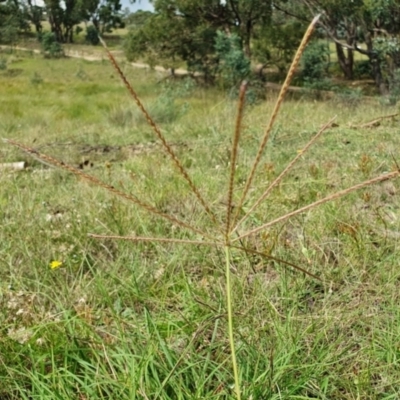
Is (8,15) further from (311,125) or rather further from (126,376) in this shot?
(126,376)

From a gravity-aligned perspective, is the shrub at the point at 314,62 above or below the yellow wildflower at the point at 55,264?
above

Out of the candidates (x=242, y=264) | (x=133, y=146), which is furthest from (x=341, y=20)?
(x=242, y=264)

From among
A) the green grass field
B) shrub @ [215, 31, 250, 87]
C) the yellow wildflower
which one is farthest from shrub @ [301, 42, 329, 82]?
the yellow wildflower

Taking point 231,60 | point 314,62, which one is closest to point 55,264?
point 231,60

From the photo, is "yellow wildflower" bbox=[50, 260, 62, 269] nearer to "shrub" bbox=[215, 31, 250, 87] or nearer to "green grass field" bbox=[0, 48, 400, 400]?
"green grass field" bbox=[0, 48, 400, 400]

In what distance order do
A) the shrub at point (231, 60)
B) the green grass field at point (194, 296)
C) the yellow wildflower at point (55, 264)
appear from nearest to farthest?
1. the green grass field at point (194, 296)
2. the yellow wildflower at point (55, 264)
3. the shrub at point (231, 60)

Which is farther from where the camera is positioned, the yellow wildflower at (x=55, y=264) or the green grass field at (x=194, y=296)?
the yellow wildflower at (x=55, y=264)

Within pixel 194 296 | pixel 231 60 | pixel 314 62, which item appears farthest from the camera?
pixel 314 62

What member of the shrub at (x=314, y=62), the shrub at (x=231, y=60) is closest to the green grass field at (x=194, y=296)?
the shrub at (x=231, y=60)

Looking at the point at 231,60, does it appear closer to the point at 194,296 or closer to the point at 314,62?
the point at 314,62

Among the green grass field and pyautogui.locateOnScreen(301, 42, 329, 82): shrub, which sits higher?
pyautogui.locateOnScreen(301, 42, 329, 82): shrub

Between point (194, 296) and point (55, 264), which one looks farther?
point (55, 264)

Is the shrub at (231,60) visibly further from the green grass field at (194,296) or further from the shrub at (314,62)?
the green grass field at (194,296)

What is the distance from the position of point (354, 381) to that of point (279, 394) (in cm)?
23
